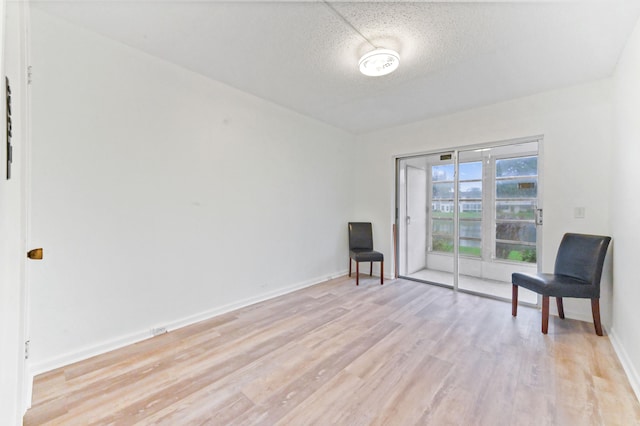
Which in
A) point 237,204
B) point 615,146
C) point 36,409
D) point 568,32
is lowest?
point 36,409

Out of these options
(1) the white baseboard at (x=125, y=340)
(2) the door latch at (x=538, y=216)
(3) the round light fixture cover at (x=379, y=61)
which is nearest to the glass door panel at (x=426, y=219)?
(2) the door latch at (x=538, y=216)

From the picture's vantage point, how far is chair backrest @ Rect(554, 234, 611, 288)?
2.51 m

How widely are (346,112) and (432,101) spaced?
1169 millimetres

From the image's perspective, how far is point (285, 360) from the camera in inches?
83.4

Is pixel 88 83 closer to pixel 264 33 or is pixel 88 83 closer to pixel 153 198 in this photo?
pixel 153 198

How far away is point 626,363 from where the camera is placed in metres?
1.99

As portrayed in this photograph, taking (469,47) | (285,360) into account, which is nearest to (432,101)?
(469,47)

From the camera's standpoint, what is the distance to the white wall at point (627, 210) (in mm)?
1928

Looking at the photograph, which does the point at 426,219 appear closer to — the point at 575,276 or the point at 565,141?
the point at 565,141

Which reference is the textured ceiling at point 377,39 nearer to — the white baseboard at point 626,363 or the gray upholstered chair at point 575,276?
the gray upholstered chair at point 575,276

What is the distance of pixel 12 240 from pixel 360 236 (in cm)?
407

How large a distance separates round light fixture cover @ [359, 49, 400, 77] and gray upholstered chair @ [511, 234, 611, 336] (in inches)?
99.8

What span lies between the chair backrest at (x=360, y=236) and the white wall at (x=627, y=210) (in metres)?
2.91

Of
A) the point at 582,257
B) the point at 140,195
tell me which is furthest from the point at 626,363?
→ the point at 140,195
